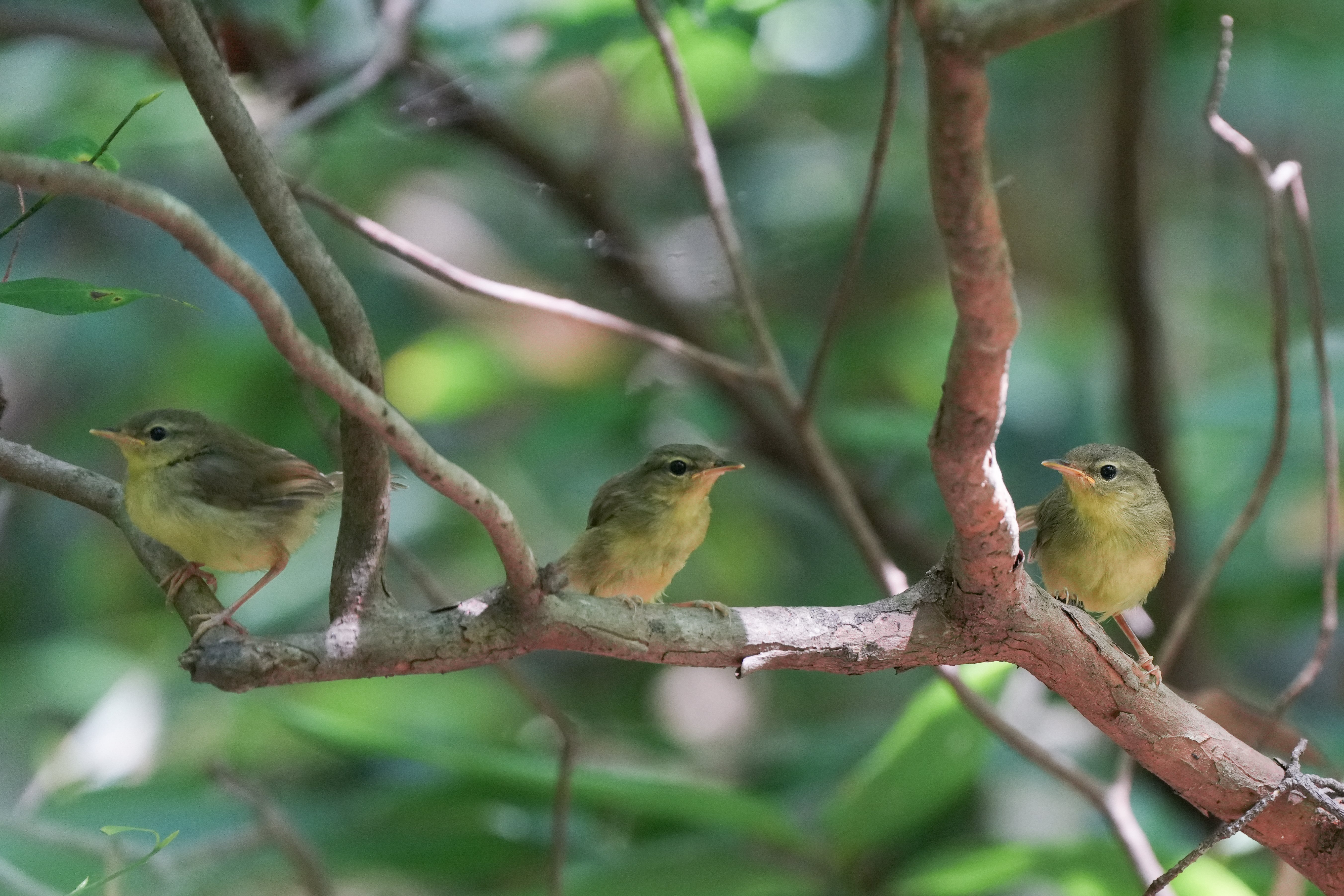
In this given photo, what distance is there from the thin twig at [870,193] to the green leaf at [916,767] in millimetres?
1073

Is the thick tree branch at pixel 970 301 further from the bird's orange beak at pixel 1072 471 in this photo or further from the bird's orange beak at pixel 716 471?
the bird's orange beak at pixel 716 471

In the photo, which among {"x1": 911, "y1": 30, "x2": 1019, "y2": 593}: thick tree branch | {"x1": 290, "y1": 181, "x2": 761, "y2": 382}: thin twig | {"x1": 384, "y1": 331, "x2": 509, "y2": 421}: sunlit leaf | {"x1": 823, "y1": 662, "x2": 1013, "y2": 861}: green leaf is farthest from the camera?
{"x1": 384, "y1": 331, "x2": 509, "y2": 421}: sunlit leaf

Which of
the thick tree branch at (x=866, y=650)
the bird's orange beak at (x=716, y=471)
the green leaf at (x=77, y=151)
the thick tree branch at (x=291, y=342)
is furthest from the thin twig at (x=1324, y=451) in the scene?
the green leaf at (x=77, y=151)

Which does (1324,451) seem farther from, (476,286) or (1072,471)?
(476,286)

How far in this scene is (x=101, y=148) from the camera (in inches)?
68.5

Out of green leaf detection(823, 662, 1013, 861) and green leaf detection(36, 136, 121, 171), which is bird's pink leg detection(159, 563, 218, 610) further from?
green leaf detection(823, 662, 1013, 861)

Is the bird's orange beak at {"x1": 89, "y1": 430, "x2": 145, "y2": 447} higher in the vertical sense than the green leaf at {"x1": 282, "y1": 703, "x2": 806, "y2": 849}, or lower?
higher

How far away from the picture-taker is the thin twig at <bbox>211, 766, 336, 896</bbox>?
139 inches

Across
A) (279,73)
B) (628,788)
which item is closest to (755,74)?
(279,73)

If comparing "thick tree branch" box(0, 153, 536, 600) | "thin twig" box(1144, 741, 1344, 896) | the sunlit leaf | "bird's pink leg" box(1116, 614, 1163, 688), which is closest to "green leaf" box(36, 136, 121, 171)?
"thick tree branch" box(0, 153, 536, 600)

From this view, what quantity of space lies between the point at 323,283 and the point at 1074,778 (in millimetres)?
2546

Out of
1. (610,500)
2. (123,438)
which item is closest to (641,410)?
(610,500)

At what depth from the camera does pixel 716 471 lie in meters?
2.83

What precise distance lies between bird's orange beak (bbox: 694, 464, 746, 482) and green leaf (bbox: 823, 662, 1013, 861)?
4.55 ft
